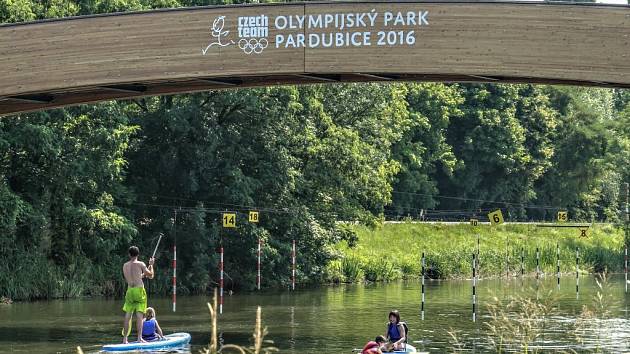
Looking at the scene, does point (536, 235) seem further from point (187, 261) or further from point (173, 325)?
point (173, 325)

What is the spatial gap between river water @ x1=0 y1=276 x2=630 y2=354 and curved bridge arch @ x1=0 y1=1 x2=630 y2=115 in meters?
3.50

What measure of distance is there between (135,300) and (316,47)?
19.8 feet

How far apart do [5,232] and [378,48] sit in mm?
21446

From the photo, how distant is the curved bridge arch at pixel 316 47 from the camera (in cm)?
1831

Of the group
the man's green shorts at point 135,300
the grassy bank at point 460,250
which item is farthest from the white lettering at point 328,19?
the grassy bank at point 460,250

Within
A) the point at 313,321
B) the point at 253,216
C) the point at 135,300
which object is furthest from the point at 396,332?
the point at 253,216

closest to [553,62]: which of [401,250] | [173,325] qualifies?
[173,325]

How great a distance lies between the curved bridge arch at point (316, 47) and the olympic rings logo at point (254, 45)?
0.6 inches

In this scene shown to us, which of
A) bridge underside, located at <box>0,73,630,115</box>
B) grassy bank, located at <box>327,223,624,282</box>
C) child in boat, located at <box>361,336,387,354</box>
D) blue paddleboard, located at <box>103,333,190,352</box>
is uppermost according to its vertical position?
bridge underside, located at <box>0,73,630,115</box>

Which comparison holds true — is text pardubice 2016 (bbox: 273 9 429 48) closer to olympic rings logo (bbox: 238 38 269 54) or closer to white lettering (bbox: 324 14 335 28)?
white lettering (bbox: 324 14 335 28)

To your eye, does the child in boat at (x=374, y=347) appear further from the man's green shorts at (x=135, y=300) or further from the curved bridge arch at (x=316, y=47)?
the man's green shorts at (x=135, y=300)

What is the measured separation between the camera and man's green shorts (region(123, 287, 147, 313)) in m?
Result: 21.9

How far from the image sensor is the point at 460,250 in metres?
58.7

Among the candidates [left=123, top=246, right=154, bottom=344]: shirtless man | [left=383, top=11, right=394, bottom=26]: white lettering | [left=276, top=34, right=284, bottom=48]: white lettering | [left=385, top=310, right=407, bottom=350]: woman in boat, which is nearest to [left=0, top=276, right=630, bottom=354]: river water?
[left=123, top=246, right=154, bottom=344]: shirtless man
